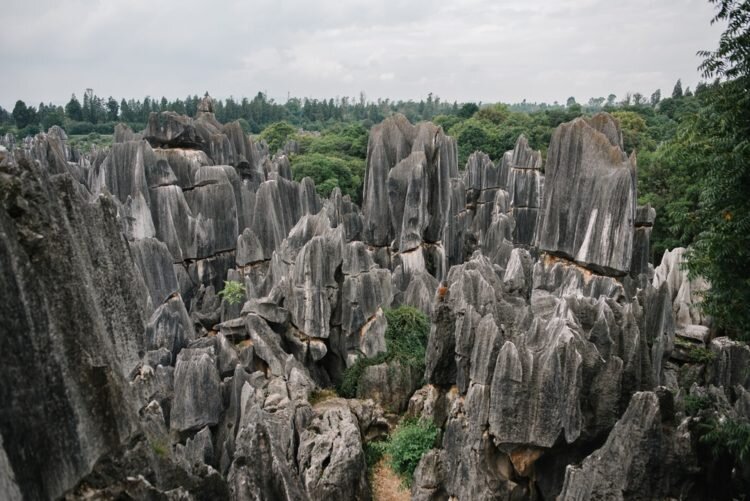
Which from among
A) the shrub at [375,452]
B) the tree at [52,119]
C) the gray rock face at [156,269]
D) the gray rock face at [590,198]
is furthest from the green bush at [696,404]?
the tree at [52,119]

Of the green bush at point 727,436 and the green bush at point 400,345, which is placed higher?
the green bush at point 727,436

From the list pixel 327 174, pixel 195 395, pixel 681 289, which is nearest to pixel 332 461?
pixel 195 395

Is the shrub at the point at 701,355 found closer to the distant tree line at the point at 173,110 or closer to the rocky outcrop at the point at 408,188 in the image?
the rocky outcrop at the point at 408,188

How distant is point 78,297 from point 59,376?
591 mm

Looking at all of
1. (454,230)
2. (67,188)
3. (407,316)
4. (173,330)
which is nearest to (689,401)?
(407,316)

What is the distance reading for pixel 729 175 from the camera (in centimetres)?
831

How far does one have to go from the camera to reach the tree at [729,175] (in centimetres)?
812

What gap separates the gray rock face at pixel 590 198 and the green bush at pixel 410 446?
558 centimetres

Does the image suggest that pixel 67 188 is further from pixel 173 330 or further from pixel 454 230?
pixel 454 230

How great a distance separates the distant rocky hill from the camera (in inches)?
159

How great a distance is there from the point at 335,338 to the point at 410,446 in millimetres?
4791

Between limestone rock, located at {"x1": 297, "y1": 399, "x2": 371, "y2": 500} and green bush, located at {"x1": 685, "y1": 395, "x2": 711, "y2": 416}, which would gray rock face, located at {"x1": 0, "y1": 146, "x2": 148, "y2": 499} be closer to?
limestone rock, located at {"x1": 297, "y1": 399, "x2": 371, "y2": 500}

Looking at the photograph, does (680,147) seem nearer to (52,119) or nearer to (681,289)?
(681,289)

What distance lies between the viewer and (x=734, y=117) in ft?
27.0
